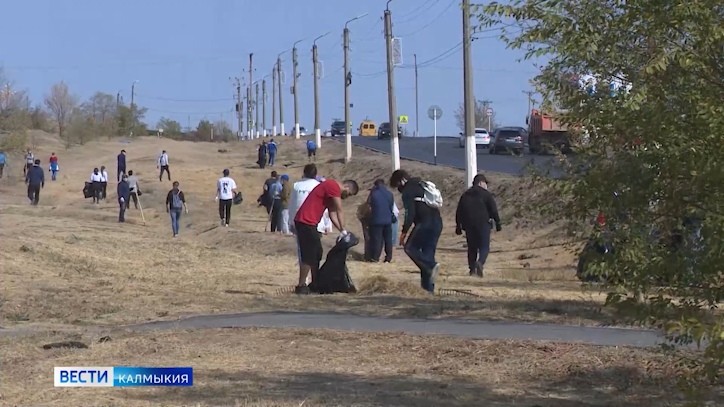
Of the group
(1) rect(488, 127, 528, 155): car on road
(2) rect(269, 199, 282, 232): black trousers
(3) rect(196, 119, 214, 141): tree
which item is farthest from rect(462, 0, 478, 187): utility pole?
(3) rect(196, 119, 214, 141): tree

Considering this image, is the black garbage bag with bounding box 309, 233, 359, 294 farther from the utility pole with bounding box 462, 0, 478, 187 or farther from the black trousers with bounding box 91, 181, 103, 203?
the black trousers with bounding box 91, 181, 103, 203

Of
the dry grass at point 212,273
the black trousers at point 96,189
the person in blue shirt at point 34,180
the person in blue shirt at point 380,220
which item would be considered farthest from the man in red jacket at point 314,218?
the black trousers at point 96,189

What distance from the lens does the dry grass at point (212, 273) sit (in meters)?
12.4

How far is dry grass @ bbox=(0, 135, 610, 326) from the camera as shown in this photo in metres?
12.4

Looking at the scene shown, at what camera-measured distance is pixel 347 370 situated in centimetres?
866

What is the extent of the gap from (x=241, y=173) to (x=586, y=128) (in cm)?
4632

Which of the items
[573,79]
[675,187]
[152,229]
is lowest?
[152,229]

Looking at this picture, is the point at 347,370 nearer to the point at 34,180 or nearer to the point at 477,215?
the point at 477,215

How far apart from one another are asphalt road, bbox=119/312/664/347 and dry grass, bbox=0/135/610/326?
21.7 inches

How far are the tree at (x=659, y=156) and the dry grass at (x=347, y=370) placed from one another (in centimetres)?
189

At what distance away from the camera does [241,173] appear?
52469mm

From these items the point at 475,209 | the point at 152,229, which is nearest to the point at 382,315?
the point at 475,209

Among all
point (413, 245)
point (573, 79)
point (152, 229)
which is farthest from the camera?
point (152, 229)

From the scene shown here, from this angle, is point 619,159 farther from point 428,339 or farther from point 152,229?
point 152,229
